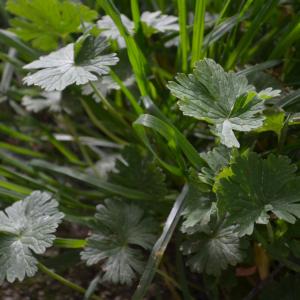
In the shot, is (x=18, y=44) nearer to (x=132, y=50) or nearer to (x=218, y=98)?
(x=132, y=50)

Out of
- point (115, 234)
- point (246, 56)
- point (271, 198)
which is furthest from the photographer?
point (246, 56)

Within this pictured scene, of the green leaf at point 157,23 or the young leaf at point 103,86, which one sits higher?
the green leaf at point 157,23

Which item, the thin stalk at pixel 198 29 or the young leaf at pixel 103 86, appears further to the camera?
the young leaf at pixel 103 86

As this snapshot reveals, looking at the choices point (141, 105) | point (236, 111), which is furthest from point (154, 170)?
point (236, 111)

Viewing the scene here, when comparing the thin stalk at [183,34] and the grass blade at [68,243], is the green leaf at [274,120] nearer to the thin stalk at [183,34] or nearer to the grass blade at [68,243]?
the thin stalk at [183,34]

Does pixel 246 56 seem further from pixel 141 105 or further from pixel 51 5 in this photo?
pixel 51 5

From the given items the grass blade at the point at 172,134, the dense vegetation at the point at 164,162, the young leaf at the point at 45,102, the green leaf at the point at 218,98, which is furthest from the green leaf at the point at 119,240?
the young leaf at the point at 45,102
